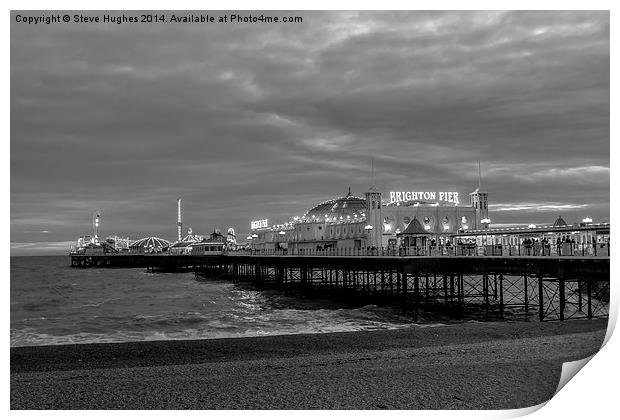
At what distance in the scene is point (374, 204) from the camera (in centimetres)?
7256

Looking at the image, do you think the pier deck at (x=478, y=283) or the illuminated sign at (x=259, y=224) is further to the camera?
the illuminated sign at (x=259, y=224)

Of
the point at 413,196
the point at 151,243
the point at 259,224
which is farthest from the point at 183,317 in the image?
the point at 151,243

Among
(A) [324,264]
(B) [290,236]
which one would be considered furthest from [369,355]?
(B) [290,236]

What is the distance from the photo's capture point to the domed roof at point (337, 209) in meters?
94.2

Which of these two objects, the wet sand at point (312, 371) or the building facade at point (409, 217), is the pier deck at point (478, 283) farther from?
the building facade at point (409, 217)

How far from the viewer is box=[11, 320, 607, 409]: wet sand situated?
37.2 ft

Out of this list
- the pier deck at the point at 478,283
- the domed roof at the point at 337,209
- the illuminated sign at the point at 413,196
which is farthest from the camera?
the domed roof at the point at 337,209

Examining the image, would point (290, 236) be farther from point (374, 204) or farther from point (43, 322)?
point (43, 322)

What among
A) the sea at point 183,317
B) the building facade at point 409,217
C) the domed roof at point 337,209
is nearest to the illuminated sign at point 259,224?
the domed roof at point 337,209

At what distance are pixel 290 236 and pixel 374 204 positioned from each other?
114 ft

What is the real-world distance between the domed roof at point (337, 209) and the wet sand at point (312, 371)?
2723 inches

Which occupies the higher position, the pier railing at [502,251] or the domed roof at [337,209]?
the domed roof at [337,209]

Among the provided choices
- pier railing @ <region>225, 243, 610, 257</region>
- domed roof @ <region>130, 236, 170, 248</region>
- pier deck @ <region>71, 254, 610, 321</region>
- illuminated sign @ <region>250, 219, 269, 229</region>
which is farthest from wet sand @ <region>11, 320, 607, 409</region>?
domed roof @ <region>130, 236, 170, 248</region>

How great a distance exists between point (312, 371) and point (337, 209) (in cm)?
8220
